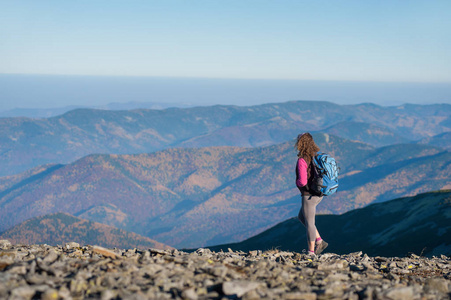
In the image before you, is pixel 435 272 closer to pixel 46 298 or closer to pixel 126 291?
pixel 126 291

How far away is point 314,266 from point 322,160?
4.66 m

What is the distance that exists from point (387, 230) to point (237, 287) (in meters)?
132

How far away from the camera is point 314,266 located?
16719 mm

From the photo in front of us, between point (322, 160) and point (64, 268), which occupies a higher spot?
point (322, 160)

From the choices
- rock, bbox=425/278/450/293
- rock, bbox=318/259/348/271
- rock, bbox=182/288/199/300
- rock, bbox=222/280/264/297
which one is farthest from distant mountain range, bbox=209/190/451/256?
rock, bbox=182/288/199/300

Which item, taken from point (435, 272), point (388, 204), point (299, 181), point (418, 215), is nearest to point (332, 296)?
point (299, 181)

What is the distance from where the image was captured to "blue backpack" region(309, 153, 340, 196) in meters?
18.4

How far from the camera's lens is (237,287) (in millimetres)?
11742

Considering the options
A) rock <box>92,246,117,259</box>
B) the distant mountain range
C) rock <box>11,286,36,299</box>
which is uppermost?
rock <box>11,286,36,299</box>

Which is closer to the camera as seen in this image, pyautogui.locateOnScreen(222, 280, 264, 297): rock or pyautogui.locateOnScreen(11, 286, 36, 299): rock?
pyautogui.locateOnScreen(11, 286, 36, 299): rock

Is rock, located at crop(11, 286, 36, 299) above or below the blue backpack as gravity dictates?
below

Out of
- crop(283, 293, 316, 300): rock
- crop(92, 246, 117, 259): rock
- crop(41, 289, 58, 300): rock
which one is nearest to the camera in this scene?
crop(41, 289, 58, 300): rock

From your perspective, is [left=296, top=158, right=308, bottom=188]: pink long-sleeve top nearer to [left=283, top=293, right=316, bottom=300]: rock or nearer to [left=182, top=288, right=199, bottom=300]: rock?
[left=283, top=293, right=316, bottom=300]: rock

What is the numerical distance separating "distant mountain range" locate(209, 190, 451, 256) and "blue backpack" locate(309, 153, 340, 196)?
5671 centimetres
